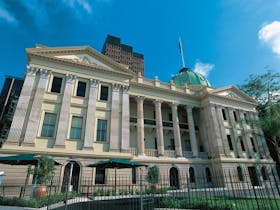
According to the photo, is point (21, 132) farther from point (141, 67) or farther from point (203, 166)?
point (141, 67)

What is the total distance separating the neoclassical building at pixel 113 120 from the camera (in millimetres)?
16672

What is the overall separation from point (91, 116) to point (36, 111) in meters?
5.22

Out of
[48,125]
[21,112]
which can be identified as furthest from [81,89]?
[21,112]

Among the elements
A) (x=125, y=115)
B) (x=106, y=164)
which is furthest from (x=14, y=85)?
(x=106, y=164)

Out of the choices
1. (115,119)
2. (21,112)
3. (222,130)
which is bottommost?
(21,112)

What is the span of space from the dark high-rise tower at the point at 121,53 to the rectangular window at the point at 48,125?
3193 inches

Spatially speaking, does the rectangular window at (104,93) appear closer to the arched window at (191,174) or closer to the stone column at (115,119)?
the stone column at (115,119)

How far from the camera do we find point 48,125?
17266 millimetres

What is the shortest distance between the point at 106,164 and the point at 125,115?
786 cm

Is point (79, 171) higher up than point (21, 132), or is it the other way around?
point (21, 132)

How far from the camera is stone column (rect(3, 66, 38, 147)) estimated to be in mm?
15297

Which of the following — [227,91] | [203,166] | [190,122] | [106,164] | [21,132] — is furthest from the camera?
[227,91]

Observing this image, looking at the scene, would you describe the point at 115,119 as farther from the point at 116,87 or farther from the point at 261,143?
the point at 261,143

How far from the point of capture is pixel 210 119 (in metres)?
26.3
